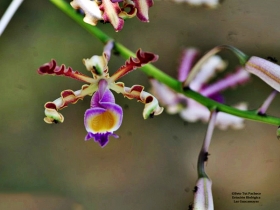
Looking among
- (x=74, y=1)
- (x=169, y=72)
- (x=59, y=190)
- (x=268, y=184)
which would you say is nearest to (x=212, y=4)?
(x=169, y=72)

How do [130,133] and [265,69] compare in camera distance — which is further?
[130,133]

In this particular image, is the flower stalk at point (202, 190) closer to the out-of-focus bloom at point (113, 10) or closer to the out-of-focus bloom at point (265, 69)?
the out-of-focus bloom at point (265, 69)

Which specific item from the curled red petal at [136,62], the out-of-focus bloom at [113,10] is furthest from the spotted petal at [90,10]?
the curled red petal at [136,62]

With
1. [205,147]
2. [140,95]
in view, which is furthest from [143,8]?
[205,147]

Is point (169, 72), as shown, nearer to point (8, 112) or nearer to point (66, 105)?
point (66, 105)

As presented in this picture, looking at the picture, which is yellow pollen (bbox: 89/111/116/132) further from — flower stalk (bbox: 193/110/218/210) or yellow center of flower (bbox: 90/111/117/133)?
flower stalk (bbox: 193/110/218/210)

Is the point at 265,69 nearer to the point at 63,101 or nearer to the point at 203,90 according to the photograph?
the point at 203,90

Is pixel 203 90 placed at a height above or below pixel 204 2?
below

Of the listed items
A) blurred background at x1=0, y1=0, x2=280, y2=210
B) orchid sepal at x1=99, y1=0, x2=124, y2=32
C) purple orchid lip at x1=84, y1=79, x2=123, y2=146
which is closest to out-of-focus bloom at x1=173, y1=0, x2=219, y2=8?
blurred background at x1=0, y1=0, x2=280, y2=210
